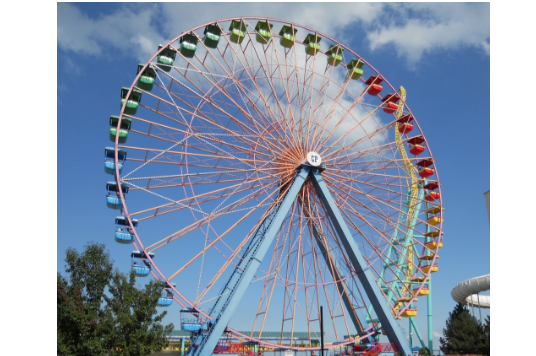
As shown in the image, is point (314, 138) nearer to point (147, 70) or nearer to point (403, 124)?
point (403, 124)

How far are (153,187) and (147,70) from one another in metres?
5.19

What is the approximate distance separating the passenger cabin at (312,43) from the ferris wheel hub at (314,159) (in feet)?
19.9

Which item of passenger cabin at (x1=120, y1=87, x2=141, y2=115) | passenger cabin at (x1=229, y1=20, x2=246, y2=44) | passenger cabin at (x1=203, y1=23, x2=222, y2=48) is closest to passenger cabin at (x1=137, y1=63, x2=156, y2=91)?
passenger cabin at (x1=120, y1=87, x2=141, y2=115)

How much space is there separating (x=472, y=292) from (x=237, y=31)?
26.8 m

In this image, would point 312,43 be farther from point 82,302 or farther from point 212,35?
point 82,302

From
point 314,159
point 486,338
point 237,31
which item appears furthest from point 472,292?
point 237,31

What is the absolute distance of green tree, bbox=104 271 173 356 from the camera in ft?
60.3

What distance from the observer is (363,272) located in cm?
2228

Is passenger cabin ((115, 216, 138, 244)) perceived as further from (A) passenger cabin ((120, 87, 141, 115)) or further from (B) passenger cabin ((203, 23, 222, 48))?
(B) passenger cabin ((203, 23, 222, 48))

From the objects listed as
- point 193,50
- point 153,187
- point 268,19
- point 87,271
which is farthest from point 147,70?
point 87,271

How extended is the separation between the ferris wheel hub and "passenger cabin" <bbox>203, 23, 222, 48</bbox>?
22.0 feet

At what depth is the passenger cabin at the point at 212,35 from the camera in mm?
23219

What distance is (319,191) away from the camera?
22641 millimetres

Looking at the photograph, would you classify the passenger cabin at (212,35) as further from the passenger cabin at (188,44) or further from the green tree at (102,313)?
the green tree at (102,313)
